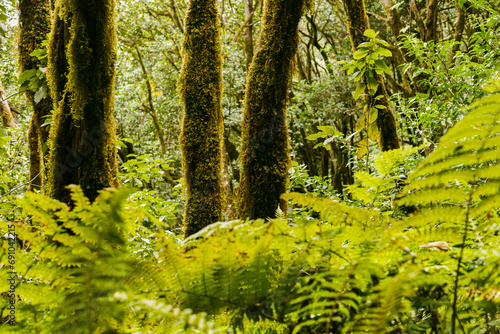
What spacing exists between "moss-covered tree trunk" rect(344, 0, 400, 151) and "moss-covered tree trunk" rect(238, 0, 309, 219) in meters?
1.21

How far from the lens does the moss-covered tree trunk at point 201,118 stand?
10.5 ft

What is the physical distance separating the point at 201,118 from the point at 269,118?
0.71 m

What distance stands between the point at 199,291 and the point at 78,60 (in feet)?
6.56

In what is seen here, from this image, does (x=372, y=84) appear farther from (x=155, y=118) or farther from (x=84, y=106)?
(x=155, y=118)

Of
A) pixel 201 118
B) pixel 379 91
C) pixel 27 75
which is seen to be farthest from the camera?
pixel 379 91

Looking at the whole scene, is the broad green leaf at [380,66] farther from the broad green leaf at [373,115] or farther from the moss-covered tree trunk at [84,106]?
the moss-covered tree trunk at [84,106]

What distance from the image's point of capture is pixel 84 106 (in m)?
2.24

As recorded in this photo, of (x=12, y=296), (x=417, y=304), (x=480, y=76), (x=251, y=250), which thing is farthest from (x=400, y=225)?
(x=480, y=76)

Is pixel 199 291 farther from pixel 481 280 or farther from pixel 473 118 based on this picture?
pixel 473 118

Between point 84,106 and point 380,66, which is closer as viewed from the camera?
point 84,106

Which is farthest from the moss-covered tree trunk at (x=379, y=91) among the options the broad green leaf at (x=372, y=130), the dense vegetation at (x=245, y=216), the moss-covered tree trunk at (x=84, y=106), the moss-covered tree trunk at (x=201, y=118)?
the moss-covered tree trunk at (x=84, y=106)

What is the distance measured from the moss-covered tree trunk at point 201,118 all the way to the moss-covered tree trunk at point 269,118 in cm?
28

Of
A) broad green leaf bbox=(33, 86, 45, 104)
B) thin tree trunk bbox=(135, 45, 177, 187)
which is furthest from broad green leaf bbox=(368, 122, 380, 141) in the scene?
thin tree trunk bbox=(135, 45, 177, 187)

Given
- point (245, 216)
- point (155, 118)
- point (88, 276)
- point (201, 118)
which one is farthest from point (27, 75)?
point (155, 118)
